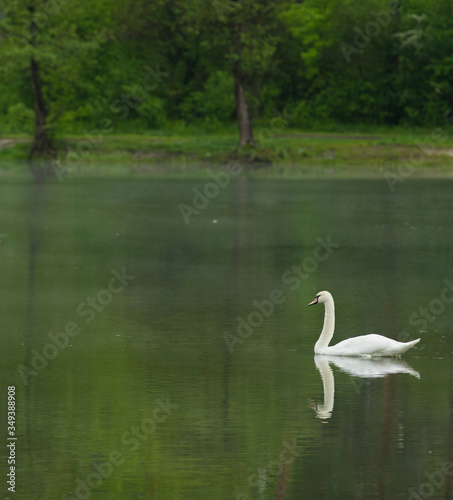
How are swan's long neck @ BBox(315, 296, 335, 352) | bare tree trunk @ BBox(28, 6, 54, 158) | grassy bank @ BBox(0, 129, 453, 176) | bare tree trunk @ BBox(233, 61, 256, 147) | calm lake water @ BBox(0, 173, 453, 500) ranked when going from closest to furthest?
calm lake water @ BBox(0, 173, 453, 500)
swan's long neck @ BBox(315, 296, 335, 352)
grassy bank @ BBox(0, 129, 453, 176)
bare tree trunk @ BBox(28, 6, 54, 158)
bare tree trunk @ BBox(233, 61, 256, 147)

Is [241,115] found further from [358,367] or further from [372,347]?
[358,367]

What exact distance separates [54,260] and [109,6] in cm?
4920

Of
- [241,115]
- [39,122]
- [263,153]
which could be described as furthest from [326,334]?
[39,122]

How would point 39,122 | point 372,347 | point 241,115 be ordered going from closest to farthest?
point 372,347 < point 241,115 < point 39,122

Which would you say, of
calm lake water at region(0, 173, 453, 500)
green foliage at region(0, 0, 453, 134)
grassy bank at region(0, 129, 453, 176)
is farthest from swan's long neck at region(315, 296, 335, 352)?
green foliage at region(0, 0, 453, 134)

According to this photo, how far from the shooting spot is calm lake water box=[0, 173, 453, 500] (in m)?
8.80

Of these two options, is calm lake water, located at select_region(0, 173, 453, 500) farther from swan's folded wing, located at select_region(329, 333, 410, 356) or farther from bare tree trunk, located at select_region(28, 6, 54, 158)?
bare tree trunk, located at select_region(28, 6, 54, 158)

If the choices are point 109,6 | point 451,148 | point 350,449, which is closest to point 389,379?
point 350,449

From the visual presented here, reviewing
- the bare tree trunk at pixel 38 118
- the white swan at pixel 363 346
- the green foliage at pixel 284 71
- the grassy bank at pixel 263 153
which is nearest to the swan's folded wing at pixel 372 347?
the white swan at pixel 363 346

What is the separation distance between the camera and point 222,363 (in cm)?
1251

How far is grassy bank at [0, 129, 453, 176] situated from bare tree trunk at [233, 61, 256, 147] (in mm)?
519

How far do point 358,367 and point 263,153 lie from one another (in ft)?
132

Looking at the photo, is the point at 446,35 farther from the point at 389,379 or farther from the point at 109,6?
the point at 389,379

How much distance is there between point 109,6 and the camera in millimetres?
68312
